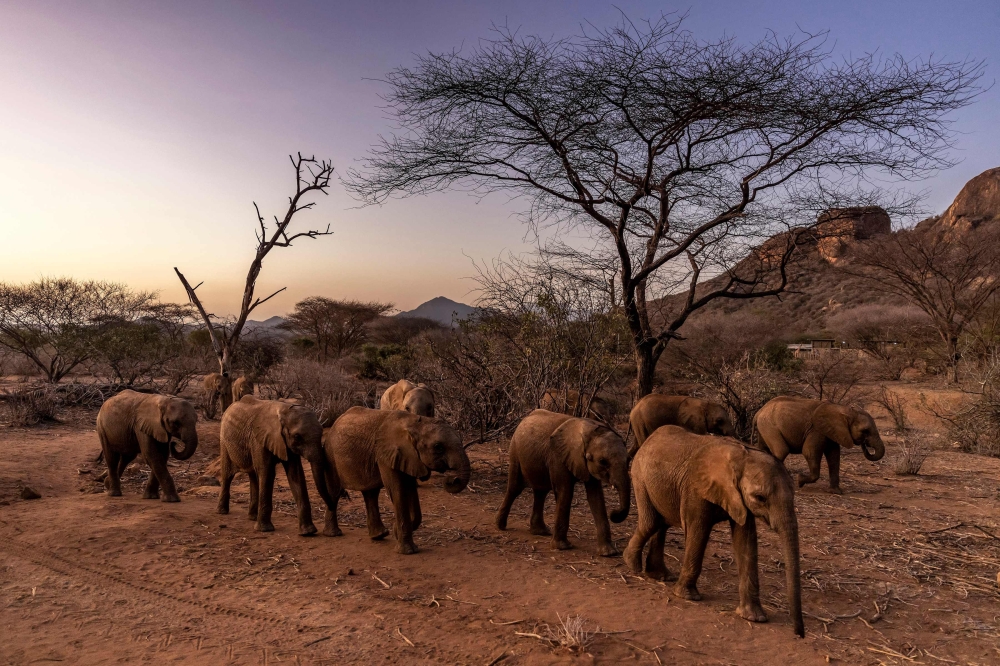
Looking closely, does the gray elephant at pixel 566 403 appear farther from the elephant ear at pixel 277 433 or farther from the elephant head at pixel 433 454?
the elephant ear at pixel 277 433

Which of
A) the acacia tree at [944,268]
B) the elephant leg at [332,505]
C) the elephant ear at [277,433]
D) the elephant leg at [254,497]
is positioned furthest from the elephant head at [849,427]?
the acacia tree at [944,268]

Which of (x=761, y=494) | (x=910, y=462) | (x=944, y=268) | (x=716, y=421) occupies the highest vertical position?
(x=944, y=268)

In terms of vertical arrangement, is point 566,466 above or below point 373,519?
above

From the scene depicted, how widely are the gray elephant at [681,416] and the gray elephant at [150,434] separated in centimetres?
630

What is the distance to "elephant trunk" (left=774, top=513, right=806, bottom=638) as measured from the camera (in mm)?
3963

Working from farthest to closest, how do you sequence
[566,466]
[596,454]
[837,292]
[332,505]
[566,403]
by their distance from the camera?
1. [837,292]
2. [566,403]
3. [332,505]
4. [566,466]
5. [596,454]

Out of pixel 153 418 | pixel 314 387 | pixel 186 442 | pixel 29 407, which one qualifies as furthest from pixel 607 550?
pixel 29 407

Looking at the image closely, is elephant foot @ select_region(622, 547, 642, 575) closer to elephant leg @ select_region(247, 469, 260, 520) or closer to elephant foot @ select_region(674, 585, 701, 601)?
elephant foot @ select_region(674, 585, 701, 601)

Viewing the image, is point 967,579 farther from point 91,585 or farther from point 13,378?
point 13,378

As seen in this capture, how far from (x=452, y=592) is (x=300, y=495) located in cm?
235

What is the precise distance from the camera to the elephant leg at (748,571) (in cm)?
441

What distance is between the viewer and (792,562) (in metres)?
3.96

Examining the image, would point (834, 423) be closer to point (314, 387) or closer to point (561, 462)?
point (561, 462)

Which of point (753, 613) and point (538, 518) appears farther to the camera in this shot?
point (538, 518)
